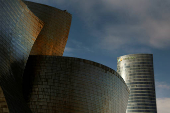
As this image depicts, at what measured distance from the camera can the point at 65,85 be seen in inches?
737

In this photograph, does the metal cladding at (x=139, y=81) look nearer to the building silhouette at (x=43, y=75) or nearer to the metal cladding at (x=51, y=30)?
the building silhouette at (x=43, y=75)

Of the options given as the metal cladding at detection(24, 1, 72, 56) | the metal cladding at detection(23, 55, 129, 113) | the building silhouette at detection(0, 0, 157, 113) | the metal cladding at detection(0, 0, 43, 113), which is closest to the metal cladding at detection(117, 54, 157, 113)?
the building silhouette at detection(0, 0, 157, 113)

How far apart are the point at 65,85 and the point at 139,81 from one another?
81050 mm

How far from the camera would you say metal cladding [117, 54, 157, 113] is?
9200 cm

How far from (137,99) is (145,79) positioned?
9.70m

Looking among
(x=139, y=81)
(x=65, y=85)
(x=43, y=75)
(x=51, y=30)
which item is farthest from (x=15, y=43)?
(x=139, y=81)

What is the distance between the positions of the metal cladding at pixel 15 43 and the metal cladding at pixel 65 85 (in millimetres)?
Result: 1361

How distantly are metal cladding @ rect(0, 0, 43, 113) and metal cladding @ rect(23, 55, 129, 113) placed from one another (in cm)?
136

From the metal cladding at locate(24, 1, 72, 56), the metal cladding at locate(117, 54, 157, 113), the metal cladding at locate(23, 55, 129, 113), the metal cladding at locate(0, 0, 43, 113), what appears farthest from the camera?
the metal cladding at locate(117, 54, 157, 113)

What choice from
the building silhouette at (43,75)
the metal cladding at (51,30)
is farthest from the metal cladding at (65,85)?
the metal cladding at (51,30)

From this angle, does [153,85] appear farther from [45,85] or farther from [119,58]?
[45,85]

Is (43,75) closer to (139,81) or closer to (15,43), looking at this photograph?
(15,43)

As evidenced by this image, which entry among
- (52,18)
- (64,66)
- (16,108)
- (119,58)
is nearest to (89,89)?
(64,66)

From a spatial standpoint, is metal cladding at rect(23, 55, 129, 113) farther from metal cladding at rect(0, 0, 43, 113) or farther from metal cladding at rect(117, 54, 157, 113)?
metal cladding at rect(117, 54, 157, 113)
